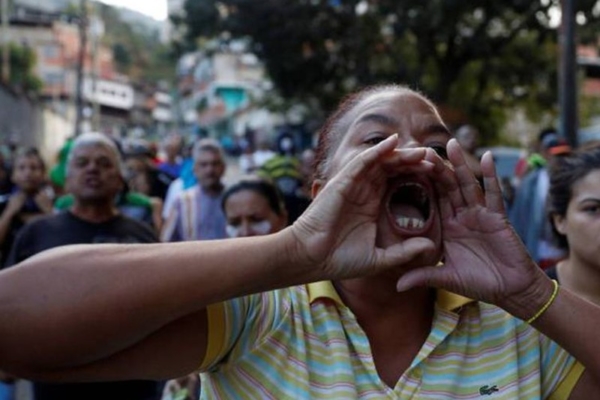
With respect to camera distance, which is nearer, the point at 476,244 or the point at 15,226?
the point at 476,244

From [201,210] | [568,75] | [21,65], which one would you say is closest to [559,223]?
[201,210]

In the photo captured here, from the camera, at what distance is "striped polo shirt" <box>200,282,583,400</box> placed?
1.66 metres

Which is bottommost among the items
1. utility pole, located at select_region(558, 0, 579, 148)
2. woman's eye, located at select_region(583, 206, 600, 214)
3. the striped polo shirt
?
the striped polo shirt

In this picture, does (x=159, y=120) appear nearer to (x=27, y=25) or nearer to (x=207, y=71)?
(x=207, y=71)

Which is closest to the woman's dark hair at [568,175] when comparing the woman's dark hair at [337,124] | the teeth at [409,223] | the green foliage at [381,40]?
the woman's dark hair at [337,124]

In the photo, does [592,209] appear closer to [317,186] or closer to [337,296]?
[317,186]

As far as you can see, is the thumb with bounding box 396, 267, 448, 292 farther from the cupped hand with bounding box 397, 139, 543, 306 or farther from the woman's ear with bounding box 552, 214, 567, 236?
the woman's ear with bounding box 552, 214, 567, 236

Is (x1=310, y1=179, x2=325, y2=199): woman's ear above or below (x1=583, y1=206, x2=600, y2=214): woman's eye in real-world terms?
above

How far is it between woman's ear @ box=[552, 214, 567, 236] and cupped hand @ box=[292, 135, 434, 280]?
5.86 feet

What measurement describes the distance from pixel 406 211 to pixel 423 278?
13 centimetres

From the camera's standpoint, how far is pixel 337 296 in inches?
71.1

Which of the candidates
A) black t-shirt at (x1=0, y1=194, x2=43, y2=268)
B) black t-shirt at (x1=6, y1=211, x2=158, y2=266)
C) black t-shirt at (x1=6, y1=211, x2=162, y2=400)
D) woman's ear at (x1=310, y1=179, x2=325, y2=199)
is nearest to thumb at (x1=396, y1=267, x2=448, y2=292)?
woman's ear at (x1=310, y1=179, x2=325, y2=199)

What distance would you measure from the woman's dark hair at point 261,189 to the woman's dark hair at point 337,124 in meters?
2.44

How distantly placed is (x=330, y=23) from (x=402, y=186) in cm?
1870
